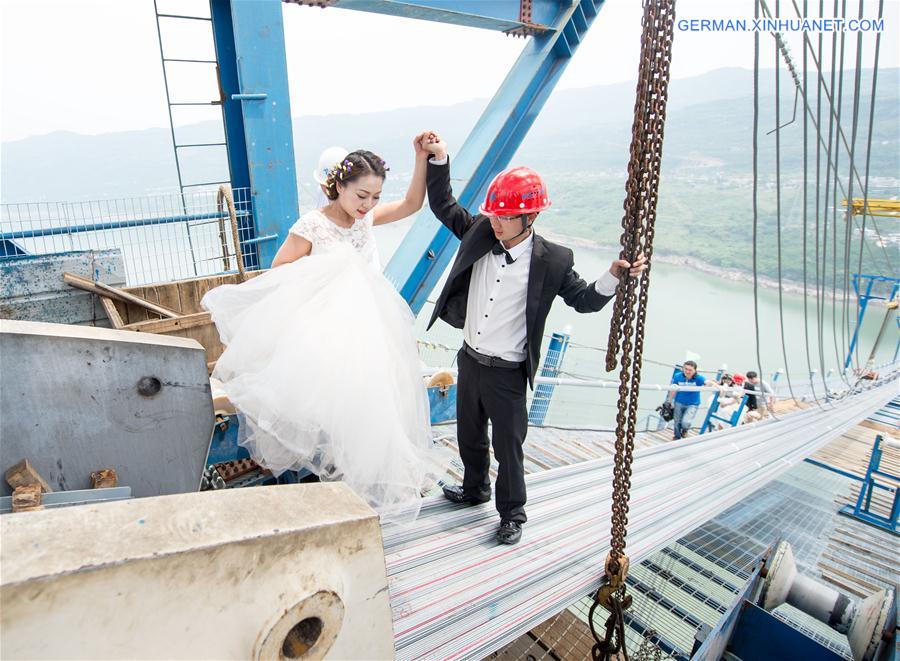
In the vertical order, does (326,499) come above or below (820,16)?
below

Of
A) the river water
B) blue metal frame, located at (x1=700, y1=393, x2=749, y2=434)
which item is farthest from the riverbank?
blue metal frame, located at (x1=700, y1=393, x2=749, y2=434)

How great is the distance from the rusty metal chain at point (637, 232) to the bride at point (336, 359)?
639 mm

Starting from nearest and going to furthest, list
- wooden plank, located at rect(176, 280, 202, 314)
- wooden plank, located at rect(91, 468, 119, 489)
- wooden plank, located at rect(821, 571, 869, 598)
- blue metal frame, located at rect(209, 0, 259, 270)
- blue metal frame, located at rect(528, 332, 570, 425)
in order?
1. wooden plank, located at rect(91, 468, 119, 489)
2. blue metal frame, located at rect(209, 0, 259, 270)
3. wooden plank, located at rect(176, 280, 202, 314)
4. wooden plank, located at rect(821, 571, 869, 598)
5. blue metal frame, located at rect(528, 332, 570, 425)

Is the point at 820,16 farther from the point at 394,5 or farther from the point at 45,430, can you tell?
the point at 45,430

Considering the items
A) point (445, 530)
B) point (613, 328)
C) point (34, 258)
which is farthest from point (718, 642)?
point (34, 258)

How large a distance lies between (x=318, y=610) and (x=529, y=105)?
4.23m

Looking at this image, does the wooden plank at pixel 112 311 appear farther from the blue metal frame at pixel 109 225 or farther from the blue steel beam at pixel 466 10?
the blue steel beam at pixel 466 10

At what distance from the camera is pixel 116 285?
3.40m

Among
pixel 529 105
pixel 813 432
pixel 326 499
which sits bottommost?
pixel 813 432

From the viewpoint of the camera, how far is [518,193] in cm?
157

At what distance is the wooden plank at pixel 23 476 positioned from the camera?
4.13ft

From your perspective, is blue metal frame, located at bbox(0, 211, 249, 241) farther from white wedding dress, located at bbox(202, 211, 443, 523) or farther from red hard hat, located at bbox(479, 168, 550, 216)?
red hard hat, located at bbox(479, 168, 550, 216)

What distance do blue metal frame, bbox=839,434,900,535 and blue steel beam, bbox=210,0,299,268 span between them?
5658 millimetres

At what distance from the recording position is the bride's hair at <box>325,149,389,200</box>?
5.42 feet
